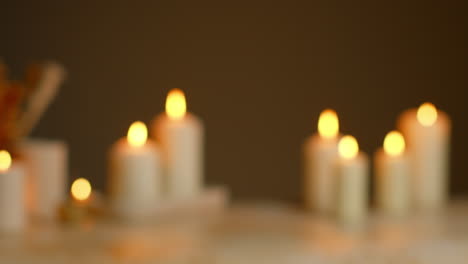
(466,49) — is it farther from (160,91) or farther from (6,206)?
(6,206)

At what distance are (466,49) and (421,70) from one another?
0.12 meters

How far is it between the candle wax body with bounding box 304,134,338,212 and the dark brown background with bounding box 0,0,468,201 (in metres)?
0.52

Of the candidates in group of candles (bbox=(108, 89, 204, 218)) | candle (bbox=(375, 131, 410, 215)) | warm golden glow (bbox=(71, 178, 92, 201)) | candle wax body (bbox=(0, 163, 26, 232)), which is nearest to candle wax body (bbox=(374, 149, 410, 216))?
candle (bbox=(375, 131, 410, 215))

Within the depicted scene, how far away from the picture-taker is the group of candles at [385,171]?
138 centimetres

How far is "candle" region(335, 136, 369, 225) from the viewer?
1365 millimetres

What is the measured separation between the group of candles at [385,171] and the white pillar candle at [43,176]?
0.43 m

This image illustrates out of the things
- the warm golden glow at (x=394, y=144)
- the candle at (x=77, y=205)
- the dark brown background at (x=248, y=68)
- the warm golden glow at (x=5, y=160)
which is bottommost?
the candle at (x=77, y=205)

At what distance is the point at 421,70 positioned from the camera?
198cm

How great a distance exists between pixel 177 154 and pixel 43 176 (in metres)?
0.22

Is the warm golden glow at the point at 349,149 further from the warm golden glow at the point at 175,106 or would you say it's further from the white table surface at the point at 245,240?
the warm golden glow at the point at 175,106

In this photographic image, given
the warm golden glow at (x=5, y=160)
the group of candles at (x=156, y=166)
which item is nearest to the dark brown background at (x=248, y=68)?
the group of candles at (x=156, y=166)

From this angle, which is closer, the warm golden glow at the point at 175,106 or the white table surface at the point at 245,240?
the white table surface at the point at 245,240

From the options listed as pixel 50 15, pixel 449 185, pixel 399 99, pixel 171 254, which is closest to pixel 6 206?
pixel 171 254

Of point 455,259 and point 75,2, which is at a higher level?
point 75,2
